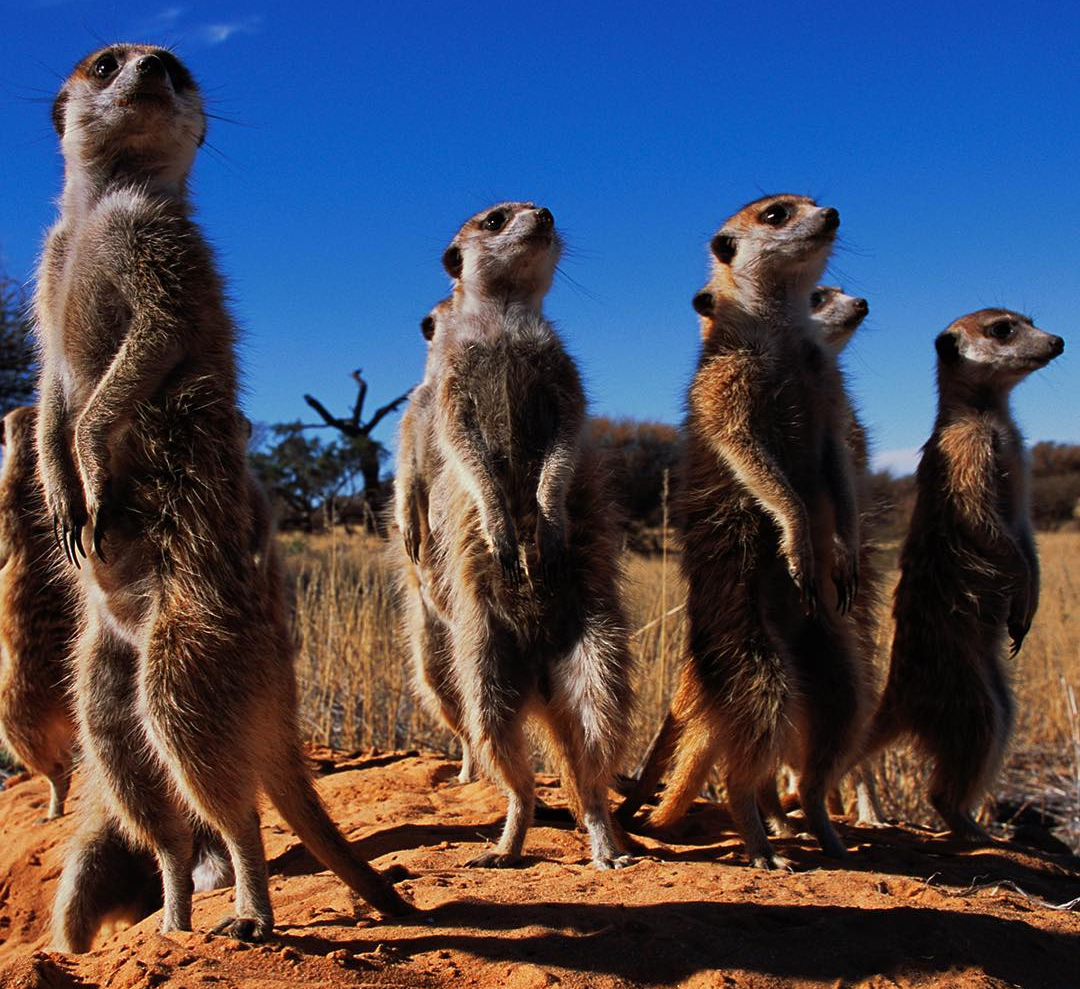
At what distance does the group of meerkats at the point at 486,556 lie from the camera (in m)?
3.05

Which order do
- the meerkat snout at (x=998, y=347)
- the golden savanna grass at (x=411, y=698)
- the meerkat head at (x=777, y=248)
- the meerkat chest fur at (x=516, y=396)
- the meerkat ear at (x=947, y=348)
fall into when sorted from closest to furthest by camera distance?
the meerkat chest fur at (x=516, y=396) → the meerkat head at (x=777, y=248) → the meerkat snout at (x=998, y=347) → the meerkat ear at (x=947, y=348) → the golden savanna grass at (x=411, y=698)

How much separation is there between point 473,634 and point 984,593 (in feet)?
8.15

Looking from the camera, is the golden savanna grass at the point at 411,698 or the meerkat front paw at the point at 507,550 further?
the golden savanna grass at the point at 411,698

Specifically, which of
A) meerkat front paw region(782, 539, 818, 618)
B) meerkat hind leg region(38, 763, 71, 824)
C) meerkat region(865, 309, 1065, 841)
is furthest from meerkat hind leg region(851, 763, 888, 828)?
meerkat hind leg region(38, 763, 71, 824)

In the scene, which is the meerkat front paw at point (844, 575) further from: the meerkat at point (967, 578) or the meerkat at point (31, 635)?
the meerkat at point (31, 635)

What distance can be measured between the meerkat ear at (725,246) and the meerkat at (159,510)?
2396mm

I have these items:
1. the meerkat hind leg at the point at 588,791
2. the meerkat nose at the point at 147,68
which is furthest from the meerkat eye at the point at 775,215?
the meerkat nose at the point at 147,68

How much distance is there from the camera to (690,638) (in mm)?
4301

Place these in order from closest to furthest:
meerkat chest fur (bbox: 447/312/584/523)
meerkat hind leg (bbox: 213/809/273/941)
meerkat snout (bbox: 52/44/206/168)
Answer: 1. meerkat hind leg (bbox: 213/809/273/941)
2. meerkat snout (bbox: 52/44/206/168)
3. meerkat chest fur (bbox: 447/312/584/523)

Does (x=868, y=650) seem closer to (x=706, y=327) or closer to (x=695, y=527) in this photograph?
(x=695, y=527)

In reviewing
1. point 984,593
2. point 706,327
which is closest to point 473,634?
point 706,327

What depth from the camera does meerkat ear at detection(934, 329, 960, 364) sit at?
5.16 metres

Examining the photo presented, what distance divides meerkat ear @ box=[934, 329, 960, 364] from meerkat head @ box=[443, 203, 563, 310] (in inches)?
78.3

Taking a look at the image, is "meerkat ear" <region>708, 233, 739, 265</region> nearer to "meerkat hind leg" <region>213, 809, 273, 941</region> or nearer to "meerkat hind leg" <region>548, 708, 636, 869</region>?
"meerkat hind leg" <region>548, 708, 636, 869</region>
